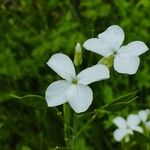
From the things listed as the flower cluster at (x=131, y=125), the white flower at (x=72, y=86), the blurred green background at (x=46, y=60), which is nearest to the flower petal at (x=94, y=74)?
the white flower at (x=72, y=86)

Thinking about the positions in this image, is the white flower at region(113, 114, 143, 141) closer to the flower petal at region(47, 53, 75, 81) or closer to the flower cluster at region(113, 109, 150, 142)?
the flower cluster at region(113, 109, 150, 142)

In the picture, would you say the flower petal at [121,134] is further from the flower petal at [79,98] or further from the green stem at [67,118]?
the flower petal at [79,98]

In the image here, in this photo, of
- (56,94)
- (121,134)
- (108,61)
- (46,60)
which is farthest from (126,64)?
(46,60)

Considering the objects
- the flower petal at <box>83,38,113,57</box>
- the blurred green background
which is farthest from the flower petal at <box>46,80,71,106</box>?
the blurred green background

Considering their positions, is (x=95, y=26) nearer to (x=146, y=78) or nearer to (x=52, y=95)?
(x=146, y=78)

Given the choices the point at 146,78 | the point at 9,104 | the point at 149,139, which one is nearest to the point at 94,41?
the point at 149,139

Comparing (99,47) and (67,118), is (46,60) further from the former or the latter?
(99,47)

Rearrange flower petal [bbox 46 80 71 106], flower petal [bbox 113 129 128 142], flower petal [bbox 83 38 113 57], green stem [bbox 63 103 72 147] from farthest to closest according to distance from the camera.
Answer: flower petal [bbox 113 129 128 142], green stem [bbox 63 103 72 147], flower petal [bbox 83 38 113 57], flower petal [bbox 46 80 71 106]
